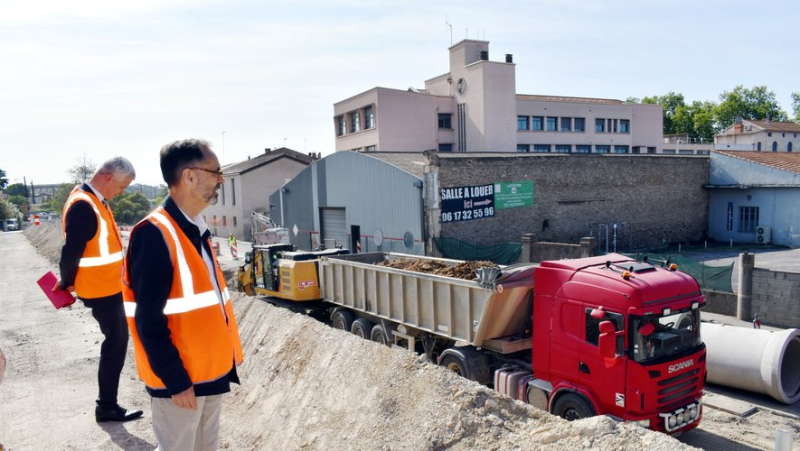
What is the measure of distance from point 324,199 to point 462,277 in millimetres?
21052

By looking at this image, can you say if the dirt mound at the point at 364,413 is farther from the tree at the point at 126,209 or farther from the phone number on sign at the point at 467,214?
the tree at the point at 126,209

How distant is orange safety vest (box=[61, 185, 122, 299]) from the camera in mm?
5652

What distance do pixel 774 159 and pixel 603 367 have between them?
3133 cm

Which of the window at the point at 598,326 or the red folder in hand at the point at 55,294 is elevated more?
the red folder in hand at the point at 55,294

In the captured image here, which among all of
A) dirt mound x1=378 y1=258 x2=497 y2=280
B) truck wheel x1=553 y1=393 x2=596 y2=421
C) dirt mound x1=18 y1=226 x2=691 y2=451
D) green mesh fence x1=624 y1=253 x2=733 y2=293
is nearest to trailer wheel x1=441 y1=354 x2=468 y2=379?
dirt mound x1=378 y1=258 x2=497 y2=280

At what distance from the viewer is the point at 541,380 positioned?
25.0 feet

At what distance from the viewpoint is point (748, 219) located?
3109 centimetres

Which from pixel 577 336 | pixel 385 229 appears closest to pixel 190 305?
pixel 577 336

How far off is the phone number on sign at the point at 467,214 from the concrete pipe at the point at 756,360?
1325cm

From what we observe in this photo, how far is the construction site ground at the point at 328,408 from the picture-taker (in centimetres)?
527

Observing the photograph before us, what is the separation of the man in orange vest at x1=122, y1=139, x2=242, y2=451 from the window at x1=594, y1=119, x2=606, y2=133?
49.5 metres

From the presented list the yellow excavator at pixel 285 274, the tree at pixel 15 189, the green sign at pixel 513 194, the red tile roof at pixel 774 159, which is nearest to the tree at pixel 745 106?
the red tile roof at pixel 774 159

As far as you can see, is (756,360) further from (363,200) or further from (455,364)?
(363,200)

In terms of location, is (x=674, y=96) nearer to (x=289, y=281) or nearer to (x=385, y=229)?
(x=385, y=229)
